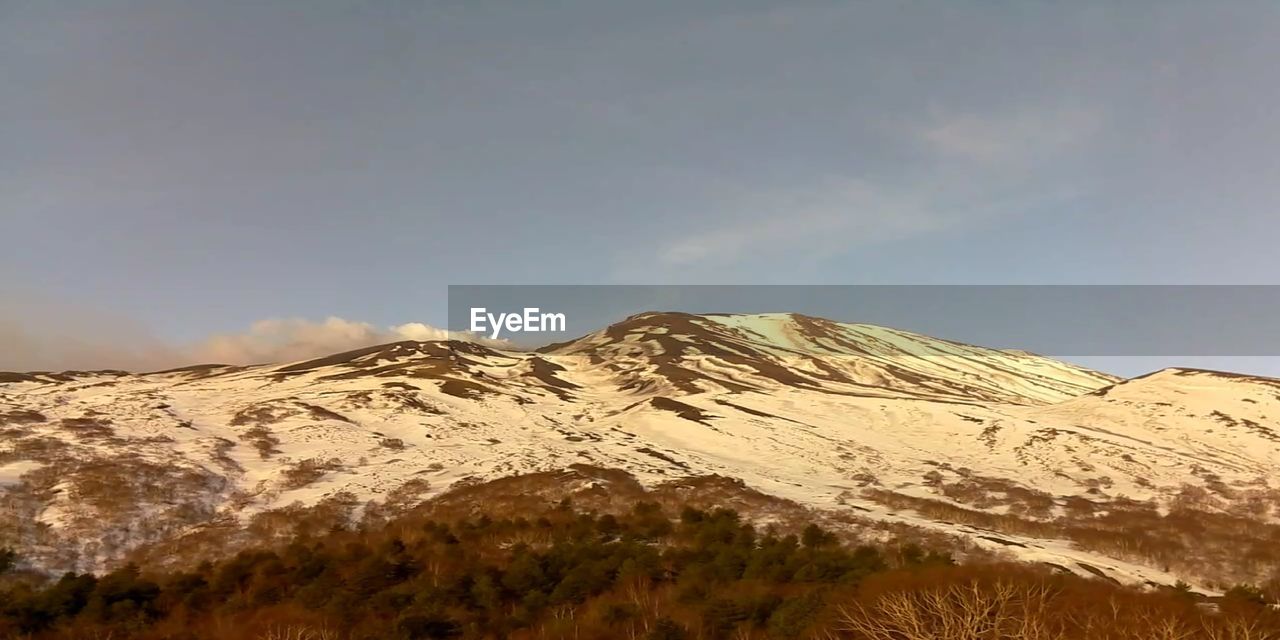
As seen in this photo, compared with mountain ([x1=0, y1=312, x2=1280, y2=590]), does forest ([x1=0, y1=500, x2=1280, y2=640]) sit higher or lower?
higher

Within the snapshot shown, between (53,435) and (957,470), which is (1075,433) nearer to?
(957,470)

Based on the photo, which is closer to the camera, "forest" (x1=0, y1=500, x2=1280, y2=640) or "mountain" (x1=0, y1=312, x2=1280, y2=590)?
"forest" (x1=0, y1=500, x2=1280, y2=640)

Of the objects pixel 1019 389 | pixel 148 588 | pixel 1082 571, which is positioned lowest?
pixel 1019 389

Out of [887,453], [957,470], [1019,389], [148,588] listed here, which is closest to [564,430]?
[887,453]

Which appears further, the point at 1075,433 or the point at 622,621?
the point at 1075,433

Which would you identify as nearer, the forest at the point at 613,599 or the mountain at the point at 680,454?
the forest at the point at 613,599

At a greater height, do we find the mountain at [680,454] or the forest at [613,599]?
the forest at [613,599]
